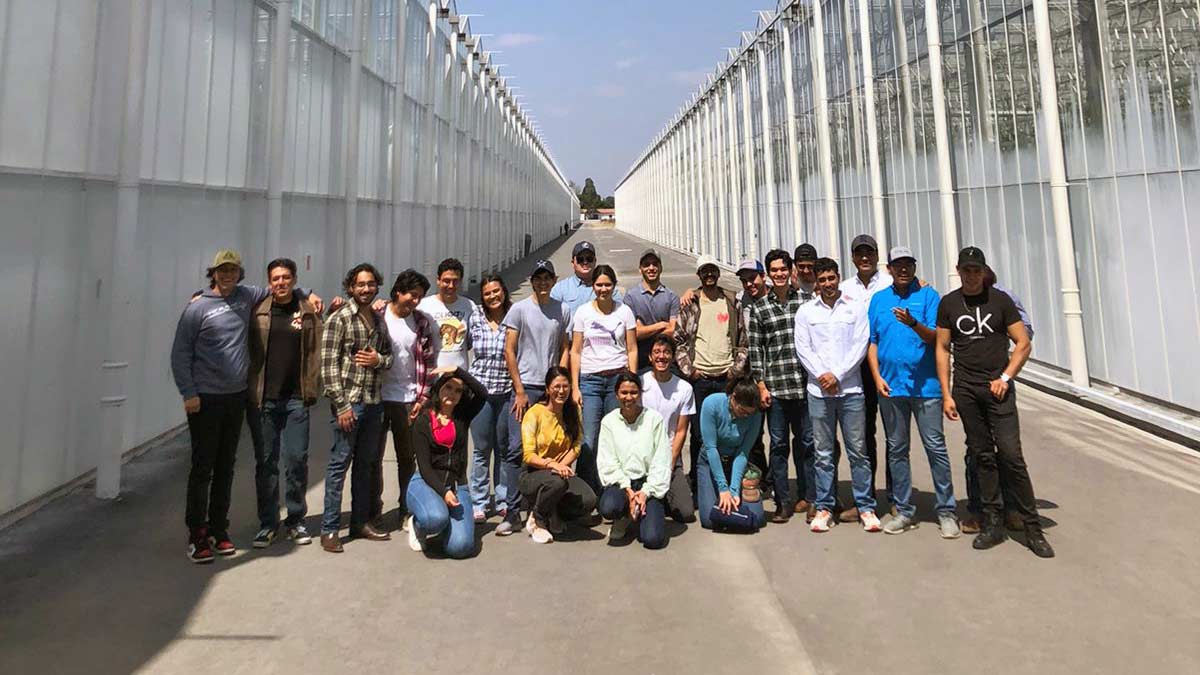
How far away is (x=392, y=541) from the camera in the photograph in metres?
4.76

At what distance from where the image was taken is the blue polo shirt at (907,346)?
4664 millimetres

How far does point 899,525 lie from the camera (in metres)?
4.76

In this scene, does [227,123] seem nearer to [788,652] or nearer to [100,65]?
[100,65]

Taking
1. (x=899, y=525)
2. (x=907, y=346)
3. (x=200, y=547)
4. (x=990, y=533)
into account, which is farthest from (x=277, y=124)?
(x=990, y=533)

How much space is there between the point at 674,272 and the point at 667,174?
25003 millimetres

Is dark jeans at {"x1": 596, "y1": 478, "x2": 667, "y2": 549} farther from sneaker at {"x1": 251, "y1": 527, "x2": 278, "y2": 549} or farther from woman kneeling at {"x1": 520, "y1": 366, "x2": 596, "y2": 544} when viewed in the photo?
sneaker at {"x1": 251, "y1": 527, "x2": 278, "y2": 549}

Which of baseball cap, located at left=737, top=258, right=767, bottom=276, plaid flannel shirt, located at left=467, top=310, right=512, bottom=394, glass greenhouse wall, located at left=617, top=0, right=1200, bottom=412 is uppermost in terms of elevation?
glass greenhouse wall, located at left=617, top=0, right=1200, bottom=412

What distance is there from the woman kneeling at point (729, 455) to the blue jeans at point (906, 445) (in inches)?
36.8

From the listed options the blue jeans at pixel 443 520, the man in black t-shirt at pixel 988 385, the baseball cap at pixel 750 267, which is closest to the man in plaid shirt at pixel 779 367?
the baseball cap at pixel 750 267

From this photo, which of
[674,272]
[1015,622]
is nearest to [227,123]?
[1015,622]

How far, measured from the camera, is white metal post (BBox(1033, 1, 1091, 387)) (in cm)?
854

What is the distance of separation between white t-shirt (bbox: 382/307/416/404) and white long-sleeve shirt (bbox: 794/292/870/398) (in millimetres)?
2849

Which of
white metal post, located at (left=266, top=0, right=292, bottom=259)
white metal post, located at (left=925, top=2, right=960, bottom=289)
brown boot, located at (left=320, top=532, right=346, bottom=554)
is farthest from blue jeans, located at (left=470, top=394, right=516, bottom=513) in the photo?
white metal post, located at (left=925, top=2, right=960, bottom=289)

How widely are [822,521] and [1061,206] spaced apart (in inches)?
256
